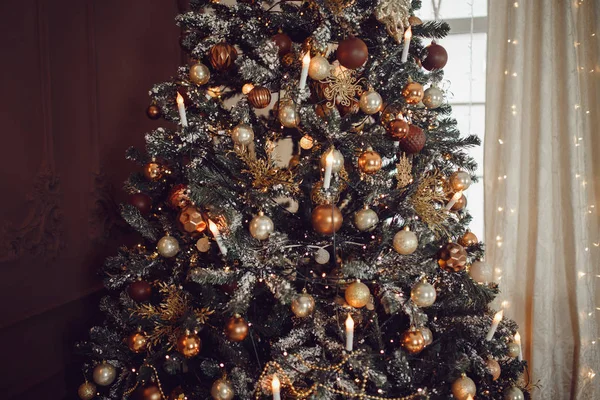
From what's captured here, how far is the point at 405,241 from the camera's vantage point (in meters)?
1.06

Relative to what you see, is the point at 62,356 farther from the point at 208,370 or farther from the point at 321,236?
the point at 321,236

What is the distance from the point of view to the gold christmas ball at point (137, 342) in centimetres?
124

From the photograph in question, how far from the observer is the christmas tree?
1.09 m

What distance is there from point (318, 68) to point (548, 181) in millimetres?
1282

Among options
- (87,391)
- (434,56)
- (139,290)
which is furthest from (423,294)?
(87,391)

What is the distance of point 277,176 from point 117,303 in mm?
784

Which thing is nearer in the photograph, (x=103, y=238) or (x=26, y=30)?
(x=26, y=30)

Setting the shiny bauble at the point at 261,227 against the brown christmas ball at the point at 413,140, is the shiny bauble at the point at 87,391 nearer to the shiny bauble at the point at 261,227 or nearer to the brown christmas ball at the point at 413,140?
the shiny bauble at the point at 261,227

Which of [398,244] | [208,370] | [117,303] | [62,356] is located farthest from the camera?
[62,356]

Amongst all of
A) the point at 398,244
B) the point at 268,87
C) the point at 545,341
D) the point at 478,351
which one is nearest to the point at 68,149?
the point at 268,87

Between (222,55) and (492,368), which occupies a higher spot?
(222,55)

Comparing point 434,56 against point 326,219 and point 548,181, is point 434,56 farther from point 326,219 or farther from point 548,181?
point 548,181

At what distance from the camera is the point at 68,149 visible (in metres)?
1.64

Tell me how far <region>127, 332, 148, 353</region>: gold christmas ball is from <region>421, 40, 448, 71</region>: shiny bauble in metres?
1.21
